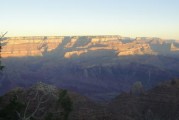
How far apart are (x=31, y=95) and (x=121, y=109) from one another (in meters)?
20.0

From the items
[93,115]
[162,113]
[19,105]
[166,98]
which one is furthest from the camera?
[166,98]

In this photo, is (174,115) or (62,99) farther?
(174,115)

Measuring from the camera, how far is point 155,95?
9525 centimetres

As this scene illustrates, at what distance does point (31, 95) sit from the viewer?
75.6 m

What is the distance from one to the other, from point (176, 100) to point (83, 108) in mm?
21313

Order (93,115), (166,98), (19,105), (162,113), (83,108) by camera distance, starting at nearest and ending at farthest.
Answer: (19,105)
(93,115)
(83,108)
(162,113)
(166,98)

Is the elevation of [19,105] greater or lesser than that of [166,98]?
greater

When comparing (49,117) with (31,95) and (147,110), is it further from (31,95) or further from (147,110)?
(147,110)

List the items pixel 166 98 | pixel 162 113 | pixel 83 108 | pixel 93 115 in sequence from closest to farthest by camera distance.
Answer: pixel 93 115 < pixel 83 108 < pixel 162 113 < pixel 166 98

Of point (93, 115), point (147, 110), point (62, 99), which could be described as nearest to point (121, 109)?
point (147, 110)

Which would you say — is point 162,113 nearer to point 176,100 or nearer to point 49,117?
point 176,100

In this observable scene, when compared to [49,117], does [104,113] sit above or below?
below

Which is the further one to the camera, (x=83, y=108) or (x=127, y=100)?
(x=127, y=100)

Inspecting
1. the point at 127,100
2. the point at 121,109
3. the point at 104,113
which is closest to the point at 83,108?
the point at 104,113
